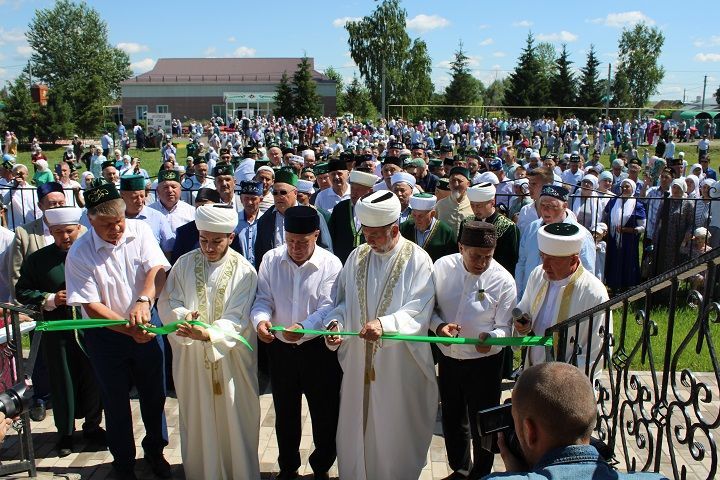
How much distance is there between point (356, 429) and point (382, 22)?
69.8 meters

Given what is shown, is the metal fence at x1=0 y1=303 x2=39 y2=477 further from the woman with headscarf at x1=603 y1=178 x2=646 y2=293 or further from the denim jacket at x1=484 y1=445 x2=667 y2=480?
the woman with headscarf at x1=603 y1=178 x2=646 y2=293

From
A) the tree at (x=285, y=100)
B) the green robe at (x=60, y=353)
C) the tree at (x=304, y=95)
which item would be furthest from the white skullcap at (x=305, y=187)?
the tree at (x=285, y=100)

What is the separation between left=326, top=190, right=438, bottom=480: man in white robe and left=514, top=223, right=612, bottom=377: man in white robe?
75 centimetres

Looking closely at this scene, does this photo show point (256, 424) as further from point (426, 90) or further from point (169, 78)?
point (169, 78)

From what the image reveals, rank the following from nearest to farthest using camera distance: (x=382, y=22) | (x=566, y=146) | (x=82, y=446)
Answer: (x=82, y=446) < (x=566, y=146) < (x=382, y=22)

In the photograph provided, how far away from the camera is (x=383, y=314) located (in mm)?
4496

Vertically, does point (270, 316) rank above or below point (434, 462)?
above

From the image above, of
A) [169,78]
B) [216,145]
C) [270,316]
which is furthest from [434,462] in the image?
[169,78]

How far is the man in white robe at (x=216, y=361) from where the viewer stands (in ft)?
14.8

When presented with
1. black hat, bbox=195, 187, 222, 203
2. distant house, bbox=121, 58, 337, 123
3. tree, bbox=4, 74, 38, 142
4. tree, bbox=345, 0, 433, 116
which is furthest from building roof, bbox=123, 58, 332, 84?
black hat, bbox=195, 187, 222, 203

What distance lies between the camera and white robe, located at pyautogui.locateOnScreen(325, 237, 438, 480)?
14.8 feet

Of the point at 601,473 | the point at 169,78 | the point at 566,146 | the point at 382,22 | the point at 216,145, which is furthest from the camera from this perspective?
the point at 169,78

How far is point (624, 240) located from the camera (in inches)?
392

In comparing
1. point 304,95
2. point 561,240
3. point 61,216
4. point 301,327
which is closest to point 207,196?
point 61,216
